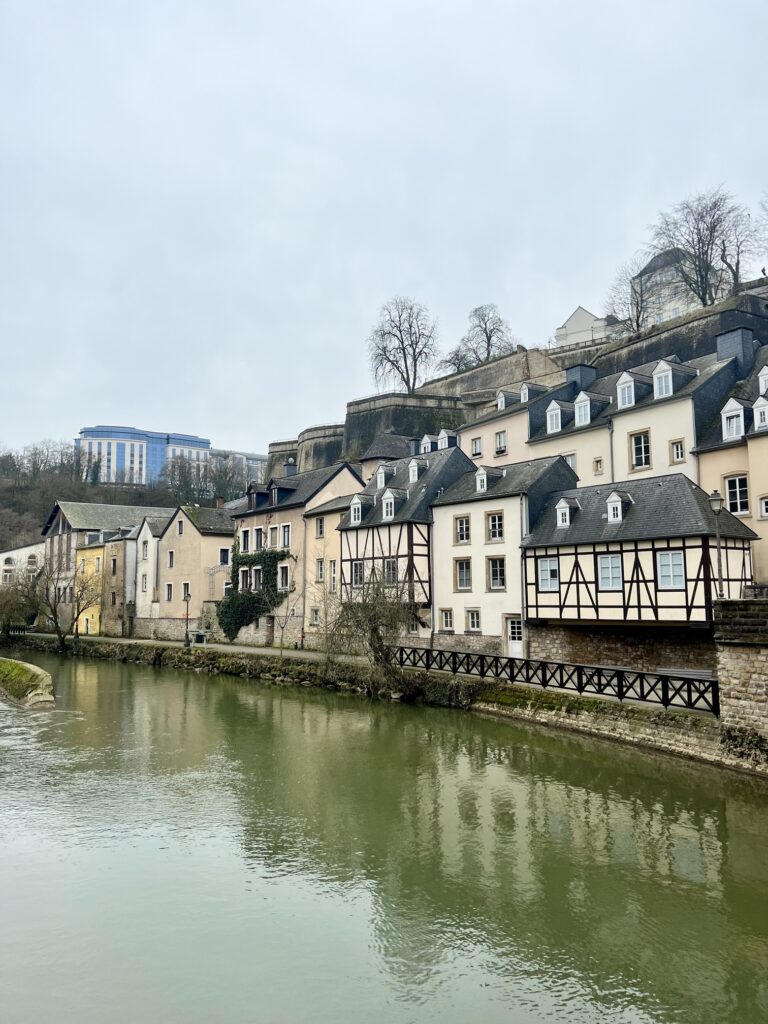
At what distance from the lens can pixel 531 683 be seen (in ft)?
65.2

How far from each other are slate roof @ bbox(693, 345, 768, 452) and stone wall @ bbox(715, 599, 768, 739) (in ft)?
33.3

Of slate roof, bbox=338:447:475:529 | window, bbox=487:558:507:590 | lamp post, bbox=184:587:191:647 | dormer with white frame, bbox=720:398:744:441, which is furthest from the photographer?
lamp post, bbox=184:587:191:647

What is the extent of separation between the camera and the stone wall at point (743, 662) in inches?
526

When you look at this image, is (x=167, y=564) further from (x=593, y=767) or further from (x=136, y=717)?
(x=593, y=767)

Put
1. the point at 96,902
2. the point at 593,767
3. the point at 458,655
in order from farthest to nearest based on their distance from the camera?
the point at 458,655 < the point at 593,767 < the point at 96,902

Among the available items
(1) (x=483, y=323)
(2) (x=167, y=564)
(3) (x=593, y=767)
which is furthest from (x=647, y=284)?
(3) (x=593, y=767)

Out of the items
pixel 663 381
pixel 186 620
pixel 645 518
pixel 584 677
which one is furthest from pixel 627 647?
pixel 186 620

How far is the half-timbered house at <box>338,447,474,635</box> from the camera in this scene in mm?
26891

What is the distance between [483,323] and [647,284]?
517 inches

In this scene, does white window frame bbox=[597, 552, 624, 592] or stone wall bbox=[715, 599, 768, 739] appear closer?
stone wall bbox=[715, 599, 768, 739]

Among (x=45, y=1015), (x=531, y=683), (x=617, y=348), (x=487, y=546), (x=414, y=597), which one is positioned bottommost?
(x=45, y=1015)

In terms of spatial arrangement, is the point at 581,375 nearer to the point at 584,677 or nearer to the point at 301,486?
the point at 301,486

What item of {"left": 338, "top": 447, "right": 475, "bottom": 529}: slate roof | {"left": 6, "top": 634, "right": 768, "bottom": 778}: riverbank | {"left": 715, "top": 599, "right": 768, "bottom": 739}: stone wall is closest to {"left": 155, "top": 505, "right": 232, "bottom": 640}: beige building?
{"left": 6, "top": 634, "right": 768, "bottom": 778}: riverbank

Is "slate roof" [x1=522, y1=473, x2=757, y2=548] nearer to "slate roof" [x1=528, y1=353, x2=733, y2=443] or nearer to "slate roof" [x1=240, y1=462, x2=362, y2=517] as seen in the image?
"slate roof" [x1=528, y1=353, x2=733, y2=443]
